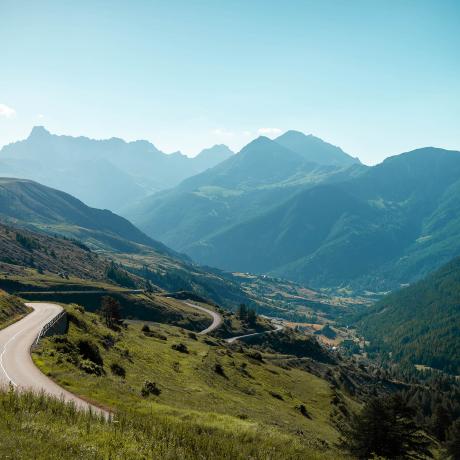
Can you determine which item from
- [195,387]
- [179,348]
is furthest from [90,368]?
[179,348]

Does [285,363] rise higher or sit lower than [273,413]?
lower

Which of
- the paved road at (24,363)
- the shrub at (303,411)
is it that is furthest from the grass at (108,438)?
the shrub at (303,411)

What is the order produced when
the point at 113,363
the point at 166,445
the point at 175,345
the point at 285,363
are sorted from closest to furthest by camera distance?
the point at 166,445, the point at 113,363, the point at 175,345, the point at 285,363

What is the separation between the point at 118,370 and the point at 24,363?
1336 cm

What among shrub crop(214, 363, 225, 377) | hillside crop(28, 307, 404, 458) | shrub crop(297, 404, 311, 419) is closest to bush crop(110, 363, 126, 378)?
hillside crop(28, 307, 404, 458)

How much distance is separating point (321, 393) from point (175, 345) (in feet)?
124

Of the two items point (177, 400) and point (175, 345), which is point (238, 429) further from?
point (175, 345)

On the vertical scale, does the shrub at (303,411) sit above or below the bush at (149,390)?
below

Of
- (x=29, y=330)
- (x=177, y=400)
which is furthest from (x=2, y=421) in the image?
(x=29, y=330)

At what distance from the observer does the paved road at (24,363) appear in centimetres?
3628

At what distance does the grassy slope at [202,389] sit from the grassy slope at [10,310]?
863cm

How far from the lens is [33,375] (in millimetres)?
40812

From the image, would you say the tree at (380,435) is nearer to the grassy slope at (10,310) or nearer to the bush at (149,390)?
the bush at (149,390)

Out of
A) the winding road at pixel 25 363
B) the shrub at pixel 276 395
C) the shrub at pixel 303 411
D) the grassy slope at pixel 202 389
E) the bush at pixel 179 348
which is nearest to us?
the winding road at pixel 25 363
